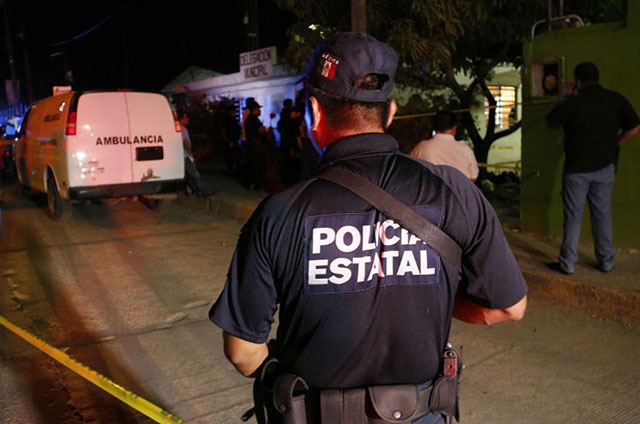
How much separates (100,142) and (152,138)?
0.79m

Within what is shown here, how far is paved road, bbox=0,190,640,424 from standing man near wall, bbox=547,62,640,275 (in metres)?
0.78

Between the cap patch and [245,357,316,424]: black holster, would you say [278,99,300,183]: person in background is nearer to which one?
the cap patch

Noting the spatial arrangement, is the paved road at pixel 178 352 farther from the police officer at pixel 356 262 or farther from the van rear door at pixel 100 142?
the police officer at pixel 356 262

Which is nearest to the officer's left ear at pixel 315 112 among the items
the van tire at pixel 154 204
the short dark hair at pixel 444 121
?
the short dark hair at pixel 444 121

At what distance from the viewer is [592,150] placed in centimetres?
588

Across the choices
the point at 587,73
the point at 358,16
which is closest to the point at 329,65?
the point at 587,73

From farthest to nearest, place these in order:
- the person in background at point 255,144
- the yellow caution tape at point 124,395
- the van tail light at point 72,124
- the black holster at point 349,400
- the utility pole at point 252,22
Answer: the utility pole at point 252,22, the person in background at point 255,144, the van tail light at point 72,124, the yellow caution tape at point 124,395, the black holster at point 349,400

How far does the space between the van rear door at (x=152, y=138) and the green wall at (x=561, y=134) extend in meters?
5.43

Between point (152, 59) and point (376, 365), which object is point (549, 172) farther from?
point (152, 59)

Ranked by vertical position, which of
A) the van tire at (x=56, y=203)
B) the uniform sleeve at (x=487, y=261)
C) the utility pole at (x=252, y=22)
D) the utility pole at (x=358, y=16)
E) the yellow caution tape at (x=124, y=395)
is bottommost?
the van tire at (x=56, y=203)

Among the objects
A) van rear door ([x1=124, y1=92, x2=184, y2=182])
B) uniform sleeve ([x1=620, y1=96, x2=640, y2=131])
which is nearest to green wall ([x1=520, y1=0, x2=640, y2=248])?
uniform sleeve ([x1=620, y1=96, x2=640, y2=131])

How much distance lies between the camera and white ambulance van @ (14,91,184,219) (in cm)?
958

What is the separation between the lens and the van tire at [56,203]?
10438 mm

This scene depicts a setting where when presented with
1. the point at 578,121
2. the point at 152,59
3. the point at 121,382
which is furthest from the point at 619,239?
the point at 152,59
